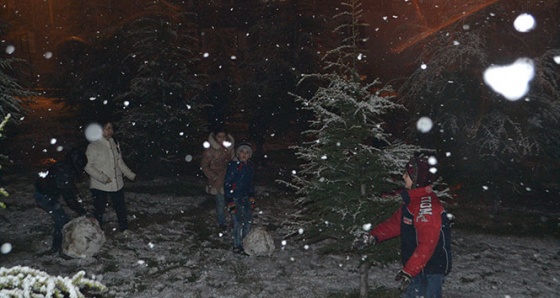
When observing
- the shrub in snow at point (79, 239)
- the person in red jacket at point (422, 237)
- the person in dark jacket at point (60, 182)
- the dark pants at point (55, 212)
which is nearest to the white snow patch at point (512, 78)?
the person in red jacket at point (422, 237)

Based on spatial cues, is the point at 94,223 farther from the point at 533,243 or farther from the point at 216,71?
the point at 216,71

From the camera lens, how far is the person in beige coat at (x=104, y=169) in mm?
8258

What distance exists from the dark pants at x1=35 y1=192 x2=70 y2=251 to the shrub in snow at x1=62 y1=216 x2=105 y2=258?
0.13 m

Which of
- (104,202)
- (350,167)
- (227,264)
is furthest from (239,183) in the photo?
(104,202)

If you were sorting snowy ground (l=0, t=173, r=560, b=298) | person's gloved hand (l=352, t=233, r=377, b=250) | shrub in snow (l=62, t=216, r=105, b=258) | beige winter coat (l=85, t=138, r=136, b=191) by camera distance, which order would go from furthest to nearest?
beige winter coat (l=85, t=138, r=136, b=191)
shrub in snow (l=62, t=216, r=105, b=258)
snowy ground (l=0, t=173, r=560, b=298)
person's gloved hand (l=352, t=233, r=377, b=250)

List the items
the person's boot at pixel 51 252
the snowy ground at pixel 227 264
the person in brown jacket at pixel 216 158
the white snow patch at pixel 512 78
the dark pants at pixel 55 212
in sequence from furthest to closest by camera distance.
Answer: the white snow patch at pixel 512 78 → the person in brown jacket at pixel 216 158 → the person's boot at pixel 51 252 → the dark pants at pixel 55 212 → the snowy ground at pixel 227 264

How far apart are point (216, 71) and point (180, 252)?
51.4 ft

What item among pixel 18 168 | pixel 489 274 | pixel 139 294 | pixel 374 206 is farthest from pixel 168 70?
pixel 489 274

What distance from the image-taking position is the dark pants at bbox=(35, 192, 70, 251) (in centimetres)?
760

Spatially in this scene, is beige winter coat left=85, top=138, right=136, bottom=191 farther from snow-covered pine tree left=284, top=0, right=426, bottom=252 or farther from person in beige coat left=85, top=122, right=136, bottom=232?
snow-covered pine tree left=284, top=0, right=426, bottom=252

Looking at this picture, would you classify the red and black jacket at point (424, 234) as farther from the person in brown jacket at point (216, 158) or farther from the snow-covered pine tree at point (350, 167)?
the person in brown jacket at point (216, 158)

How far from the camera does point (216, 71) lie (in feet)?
75.4

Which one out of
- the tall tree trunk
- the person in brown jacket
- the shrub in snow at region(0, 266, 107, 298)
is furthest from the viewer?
the person in brown jacket

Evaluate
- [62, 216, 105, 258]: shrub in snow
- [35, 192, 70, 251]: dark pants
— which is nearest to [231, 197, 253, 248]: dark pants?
[62, 216, 105, 258]: shrub in snow
